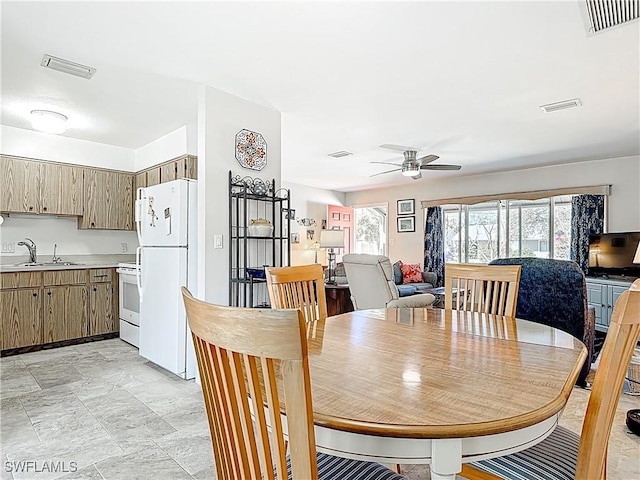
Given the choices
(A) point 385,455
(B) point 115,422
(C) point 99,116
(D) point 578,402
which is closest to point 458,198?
(D) point 578,402

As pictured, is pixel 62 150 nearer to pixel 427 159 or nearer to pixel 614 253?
pixel 427 159

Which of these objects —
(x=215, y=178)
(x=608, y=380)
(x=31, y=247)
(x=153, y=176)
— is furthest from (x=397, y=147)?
(x=31, y=247)

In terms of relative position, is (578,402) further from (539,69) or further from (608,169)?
(608,169)

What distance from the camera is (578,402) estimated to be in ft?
9.09

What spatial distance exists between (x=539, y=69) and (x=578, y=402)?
2466 millimetres

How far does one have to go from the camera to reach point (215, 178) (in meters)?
3.17

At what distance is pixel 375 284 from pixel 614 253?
3830mm

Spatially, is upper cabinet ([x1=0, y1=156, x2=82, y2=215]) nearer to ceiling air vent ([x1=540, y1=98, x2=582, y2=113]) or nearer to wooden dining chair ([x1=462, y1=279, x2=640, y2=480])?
wooden dining chair ([x1=462, y1=279, x2=640, y2=480])

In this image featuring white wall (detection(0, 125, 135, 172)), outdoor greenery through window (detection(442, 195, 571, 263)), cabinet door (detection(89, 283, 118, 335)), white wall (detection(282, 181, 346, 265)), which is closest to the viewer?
white wall (detection(0, 125, 135, 172))

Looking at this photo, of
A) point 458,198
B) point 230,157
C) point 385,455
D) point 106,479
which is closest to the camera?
point 385,455

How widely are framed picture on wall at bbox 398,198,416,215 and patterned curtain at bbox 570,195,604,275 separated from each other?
274 centimetres

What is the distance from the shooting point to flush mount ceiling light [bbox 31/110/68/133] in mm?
3633

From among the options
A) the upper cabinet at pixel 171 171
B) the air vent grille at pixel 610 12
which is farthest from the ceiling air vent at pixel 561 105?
the upper cabinet at pixel 171 171

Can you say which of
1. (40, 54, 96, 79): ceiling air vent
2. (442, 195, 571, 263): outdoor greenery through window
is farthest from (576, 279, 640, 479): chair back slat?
(442, 195, 571, 263): outdoor greenery through window
